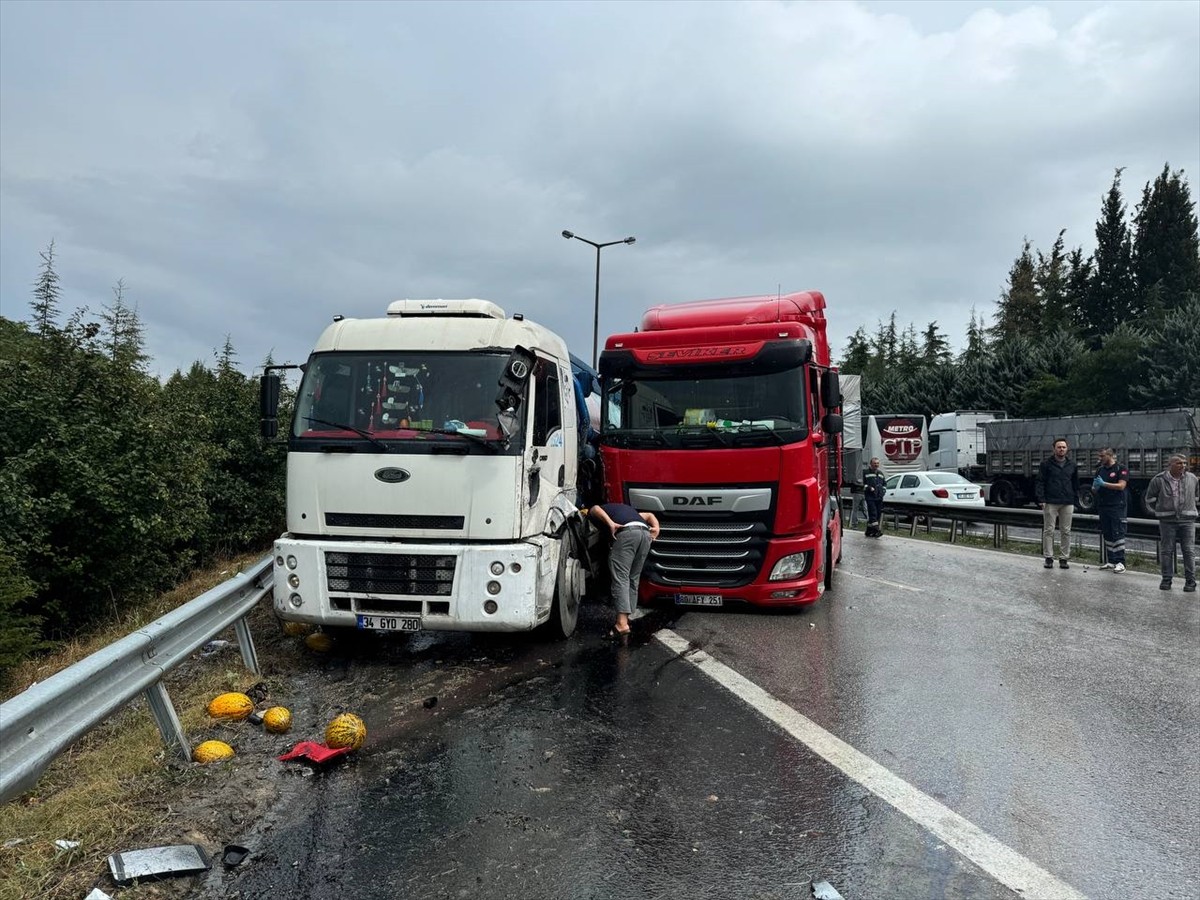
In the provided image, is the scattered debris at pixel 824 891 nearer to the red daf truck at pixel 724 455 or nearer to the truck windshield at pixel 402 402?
the truck windshield at pixel 402 402

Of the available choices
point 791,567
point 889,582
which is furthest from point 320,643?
point 889,582

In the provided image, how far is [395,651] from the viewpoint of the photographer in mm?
6613

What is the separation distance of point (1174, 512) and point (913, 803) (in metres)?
9.28

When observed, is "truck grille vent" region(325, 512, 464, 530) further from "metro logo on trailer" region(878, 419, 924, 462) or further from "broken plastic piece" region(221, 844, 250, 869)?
"metro logo on trailer" region(878, 419, 924, 462)

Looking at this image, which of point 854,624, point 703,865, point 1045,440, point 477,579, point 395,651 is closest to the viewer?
point 703,865

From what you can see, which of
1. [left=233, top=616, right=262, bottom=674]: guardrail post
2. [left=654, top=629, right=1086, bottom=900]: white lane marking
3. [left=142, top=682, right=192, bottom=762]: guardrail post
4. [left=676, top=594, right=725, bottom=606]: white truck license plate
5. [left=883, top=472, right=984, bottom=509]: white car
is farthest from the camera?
[left=883, top=472, right=984, bottom=509]: white car

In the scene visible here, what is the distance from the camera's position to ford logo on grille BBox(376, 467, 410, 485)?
5742mm

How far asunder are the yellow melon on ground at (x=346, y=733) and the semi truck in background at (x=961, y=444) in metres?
28.2

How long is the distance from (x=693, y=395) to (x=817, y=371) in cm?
135

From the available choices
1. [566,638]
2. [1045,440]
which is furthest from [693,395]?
[1045,440]

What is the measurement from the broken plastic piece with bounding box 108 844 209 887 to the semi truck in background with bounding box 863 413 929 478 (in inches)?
1089

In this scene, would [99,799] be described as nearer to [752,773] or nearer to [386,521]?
[386,521]

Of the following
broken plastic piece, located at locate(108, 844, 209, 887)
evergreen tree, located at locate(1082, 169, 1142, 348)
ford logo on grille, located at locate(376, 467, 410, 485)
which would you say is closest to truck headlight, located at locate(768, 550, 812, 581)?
ford logo on grille, located at locate(376, 467, 410, 485)

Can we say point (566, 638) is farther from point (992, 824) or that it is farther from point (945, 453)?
point (945, 453)
